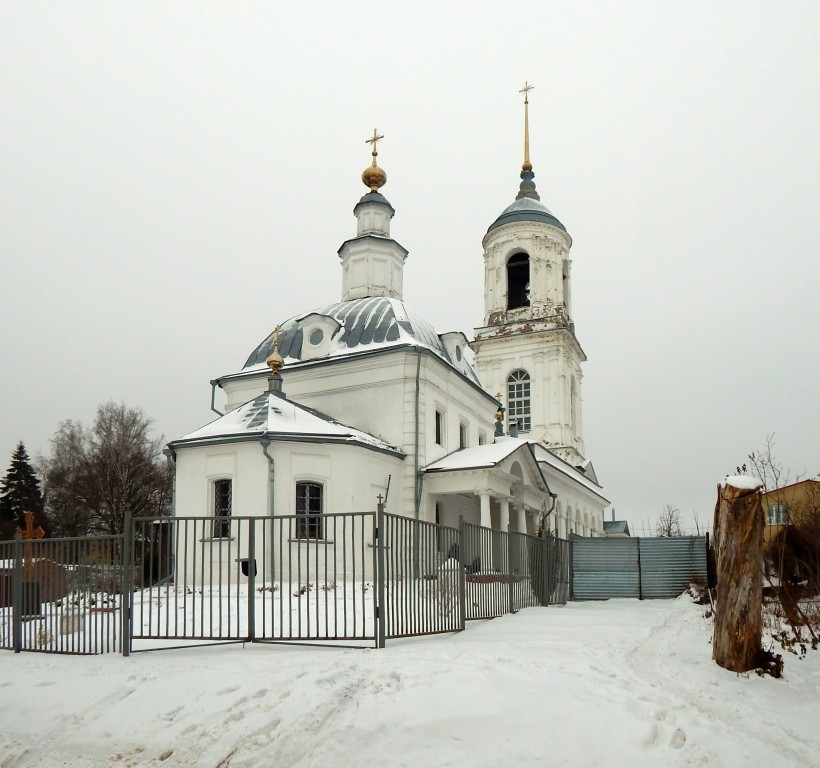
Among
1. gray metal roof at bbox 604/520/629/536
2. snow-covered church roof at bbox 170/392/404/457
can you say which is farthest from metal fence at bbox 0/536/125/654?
gray metal roof at bbox 604/520/629/536

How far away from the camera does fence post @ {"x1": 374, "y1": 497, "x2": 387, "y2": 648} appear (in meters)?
10.1

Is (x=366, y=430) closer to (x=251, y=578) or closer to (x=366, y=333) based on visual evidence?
(x=366, y=333)

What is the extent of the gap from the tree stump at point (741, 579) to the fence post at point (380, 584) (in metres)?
3.74

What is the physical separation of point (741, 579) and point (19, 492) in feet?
167

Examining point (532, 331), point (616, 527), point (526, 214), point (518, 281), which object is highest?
point (526, 214)

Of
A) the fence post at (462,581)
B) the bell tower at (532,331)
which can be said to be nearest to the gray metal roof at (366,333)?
the fence post at (462,581)

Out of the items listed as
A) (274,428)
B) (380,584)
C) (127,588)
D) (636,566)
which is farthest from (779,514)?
(127,588)

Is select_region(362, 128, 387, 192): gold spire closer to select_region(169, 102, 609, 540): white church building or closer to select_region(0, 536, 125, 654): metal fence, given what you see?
select_region(169, 102, 609, 540): white church building

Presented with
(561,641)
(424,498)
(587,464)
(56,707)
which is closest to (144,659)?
(56,707)

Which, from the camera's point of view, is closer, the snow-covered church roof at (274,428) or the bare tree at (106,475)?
the snow-covered church roof at (274,428)

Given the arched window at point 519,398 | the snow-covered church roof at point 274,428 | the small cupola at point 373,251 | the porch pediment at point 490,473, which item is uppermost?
the small cupola at point 373,251

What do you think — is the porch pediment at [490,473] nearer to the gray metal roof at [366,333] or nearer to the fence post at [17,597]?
the gray metal roof at [366,333]

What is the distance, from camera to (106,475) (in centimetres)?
4697

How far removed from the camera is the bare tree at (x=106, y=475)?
46719 millimetres
